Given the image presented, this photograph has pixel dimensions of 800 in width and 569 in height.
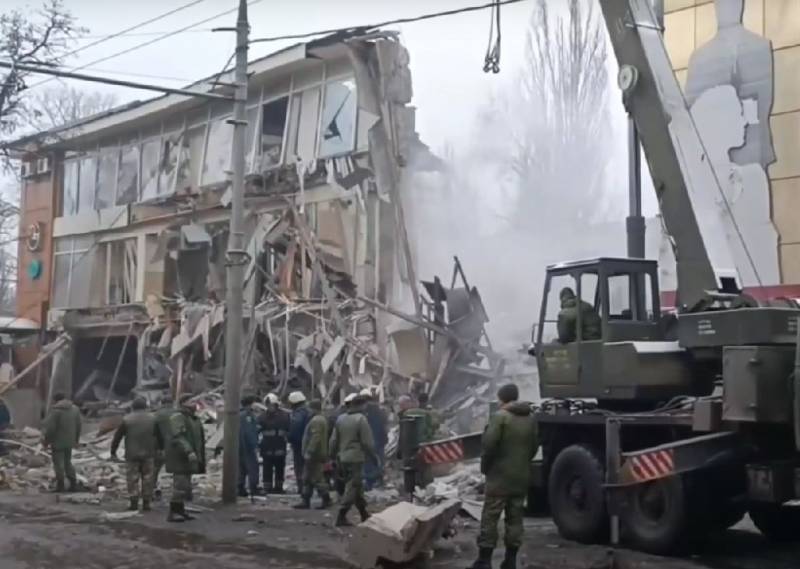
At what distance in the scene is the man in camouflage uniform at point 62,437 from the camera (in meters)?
16.3

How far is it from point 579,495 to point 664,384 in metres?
1.55

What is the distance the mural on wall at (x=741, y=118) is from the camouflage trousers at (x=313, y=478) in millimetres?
8887

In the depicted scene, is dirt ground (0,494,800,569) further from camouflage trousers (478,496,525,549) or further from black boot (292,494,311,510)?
camouflage trousers (478,496,525,549)

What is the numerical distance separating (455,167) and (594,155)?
968cm

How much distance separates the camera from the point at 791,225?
18453mm

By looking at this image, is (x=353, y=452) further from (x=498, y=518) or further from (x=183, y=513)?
(x=498, y=518)

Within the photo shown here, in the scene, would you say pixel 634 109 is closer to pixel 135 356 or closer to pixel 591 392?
pixel 591 392

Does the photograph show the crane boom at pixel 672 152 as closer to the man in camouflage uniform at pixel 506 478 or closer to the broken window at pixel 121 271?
the man in camouflage uniform at pixel 506 478

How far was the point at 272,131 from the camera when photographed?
2545 cm

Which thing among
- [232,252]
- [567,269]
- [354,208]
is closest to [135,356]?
[354,208]

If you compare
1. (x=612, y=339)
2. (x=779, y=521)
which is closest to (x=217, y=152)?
(x=612, y=339)

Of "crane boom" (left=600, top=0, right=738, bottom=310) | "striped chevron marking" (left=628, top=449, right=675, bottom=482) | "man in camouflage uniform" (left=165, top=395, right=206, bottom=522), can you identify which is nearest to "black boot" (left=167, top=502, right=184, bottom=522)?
"man in camouflage uniform" (left=165, top=395, right=206, bottom=522)

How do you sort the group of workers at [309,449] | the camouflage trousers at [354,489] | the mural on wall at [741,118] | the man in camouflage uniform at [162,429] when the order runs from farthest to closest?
the mural on wall at [741,118] < the man in camouflage uniform at [162,429] < the camouflage trousers at [354,489] < the group of workers at [309,449]

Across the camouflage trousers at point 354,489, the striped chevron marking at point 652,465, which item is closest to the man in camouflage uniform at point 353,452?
the camouflage trousers at point 354,489
